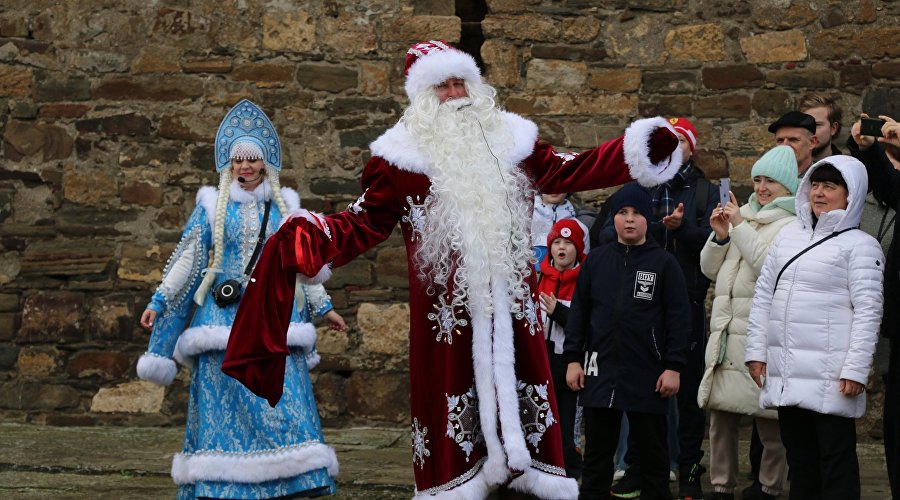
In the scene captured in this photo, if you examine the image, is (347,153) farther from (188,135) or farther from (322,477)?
(322,477)

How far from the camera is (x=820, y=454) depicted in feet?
16.8

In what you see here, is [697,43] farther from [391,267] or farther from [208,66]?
[208,66]

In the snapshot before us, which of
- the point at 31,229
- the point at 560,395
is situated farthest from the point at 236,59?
the point at 560,395

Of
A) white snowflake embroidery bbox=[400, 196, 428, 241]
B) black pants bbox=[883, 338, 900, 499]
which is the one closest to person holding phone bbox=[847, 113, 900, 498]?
black pants bbox=[883, 338, 900, 499]

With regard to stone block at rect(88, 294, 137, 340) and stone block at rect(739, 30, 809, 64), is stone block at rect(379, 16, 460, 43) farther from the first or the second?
stone block at rect(88, 294, 137, 340)

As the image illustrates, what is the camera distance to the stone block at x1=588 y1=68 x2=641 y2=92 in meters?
8.05

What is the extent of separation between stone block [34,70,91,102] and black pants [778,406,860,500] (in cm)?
520

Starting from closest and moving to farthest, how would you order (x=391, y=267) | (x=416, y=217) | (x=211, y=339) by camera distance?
1. (x=416, y=217)
2. (x=211, y=339)
3. (x=391, y=267)

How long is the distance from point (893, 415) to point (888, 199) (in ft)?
3.17

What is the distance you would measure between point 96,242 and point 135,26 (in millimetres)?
1435

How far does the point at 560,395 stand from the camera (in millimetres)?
6199

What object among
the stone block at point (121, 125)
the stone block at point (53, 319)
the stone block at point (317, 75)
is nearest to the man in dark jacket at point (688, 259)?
the stone block at point (317, 75)

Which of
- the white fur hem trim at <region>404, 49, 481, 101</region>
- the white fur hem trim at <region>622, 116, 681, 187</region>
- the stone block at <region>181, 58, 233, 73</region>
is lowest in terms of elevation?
the white fur hem trim at <region>622, 116, 681, 187</region>

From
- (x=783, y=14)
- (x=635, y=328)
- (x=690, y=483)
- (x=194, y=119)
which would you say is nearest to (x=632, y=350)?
(x=635, y=328)
